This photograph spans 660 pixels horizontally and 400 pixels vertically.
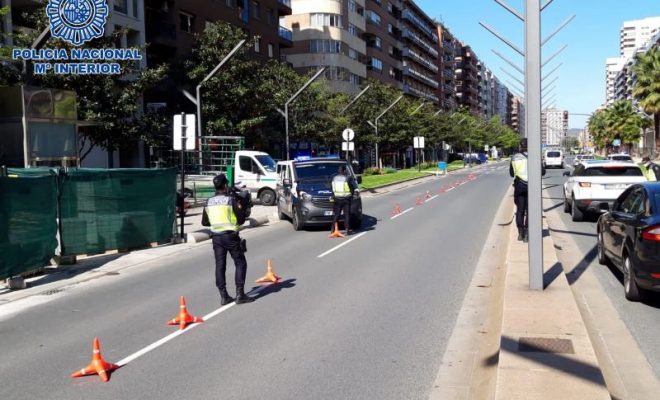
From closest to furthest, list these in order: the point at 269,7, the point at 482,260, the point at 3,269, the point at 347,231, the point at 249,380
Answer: the point at 249,380, the point at 3,269, the point at 482,260, the point at 347,231, the point at 269,7

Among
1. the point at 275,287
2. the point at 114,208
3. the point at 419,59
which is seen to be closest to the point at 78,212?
the point at 114,208

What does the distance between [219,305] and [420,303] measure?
2698mm

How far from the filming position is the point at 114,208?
1388cm

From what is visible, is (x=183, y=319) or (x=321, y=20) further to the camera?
(x=321, y=20)

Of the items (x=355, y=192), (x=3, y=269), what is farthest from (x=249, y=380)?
(x=355, y=192)

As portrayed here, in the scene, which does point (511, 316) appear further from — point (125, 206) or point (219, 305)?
point (125, 206)

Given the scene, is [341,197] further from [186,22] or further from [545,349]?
[186,22]

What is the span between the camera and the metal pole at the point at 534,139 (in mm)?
7898

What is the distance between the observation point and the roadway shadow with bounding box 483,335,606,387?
4.94 meters

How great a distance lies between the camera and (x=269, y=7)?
53.4 m

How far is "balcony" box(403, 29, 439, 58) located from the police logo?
82.2 m

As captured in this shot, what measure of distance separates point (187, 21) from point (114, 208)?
3026cm

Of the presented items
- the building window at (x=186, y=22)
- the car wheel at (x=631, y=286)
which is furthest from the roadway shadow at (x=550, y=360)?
the building window at (x=186, y=22)

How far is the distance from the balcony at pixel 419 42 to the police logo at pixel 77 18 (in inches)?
3237
